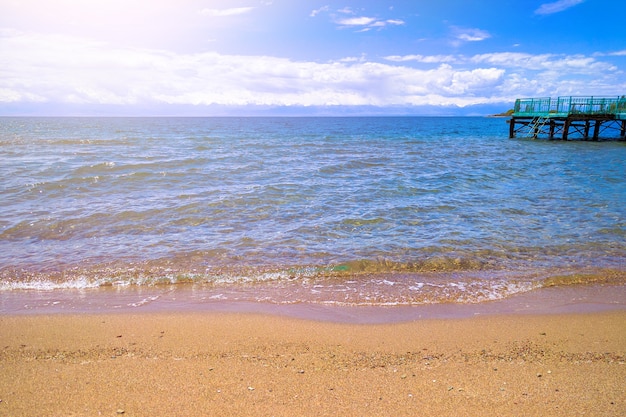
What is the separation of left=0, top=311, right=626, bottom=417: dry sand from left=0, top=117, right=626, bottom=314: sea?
0.83 meters

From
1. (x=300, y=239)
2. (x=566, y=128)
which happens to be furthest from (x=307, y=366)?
(x=566, y=128)

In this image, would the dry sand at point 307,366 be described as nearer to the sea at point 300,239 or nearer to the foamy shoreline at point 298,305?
the foamy shoreline at point 298,305

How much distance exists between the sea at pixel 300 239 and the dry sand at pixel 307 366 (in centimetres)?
83

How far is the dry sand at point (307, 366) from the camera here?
3.67m

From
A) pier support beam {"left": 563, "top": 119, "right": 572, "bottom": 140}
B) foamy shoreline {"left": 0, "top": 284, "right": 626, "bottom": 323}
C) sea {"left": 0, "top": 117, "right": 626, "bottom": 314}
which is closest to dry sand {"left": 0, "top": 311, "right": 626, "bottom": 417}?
foamy shoreline {"left": 0, "top": 284, "right": 626, "bottom": 323}

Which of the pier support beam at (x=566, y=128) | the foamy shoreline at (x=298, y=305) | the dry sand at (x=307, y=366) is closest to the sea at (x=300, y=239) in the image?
the foamy shoreline at (x=298, y=305)

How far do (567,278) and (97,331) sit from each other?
783 centimetres

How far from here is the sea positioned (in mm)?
6762

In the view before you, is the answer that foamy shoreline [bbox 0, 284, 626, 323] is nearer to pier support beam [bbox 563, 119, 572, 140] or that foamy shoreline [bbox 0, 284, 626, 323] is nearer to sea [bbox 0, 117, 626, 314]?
sea [bbox 0, 117, 626, 314]

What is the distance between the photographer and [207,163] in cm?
2334

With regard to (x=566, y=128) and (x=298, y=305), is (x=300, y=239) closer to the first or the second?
(x=298, y=305)

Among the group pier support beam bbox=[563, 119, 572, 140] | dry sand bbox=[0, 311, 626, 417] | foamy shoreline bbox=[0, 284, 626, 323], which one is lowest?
foamy shoreline bbox=[0, 284, 626, 323]

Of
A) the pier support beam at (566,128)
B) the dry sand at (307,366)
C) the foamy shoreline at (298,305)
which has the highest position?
the pier support beam at (566,128)

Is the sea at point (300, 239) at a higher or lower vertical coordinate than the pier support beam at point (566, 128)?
lower
